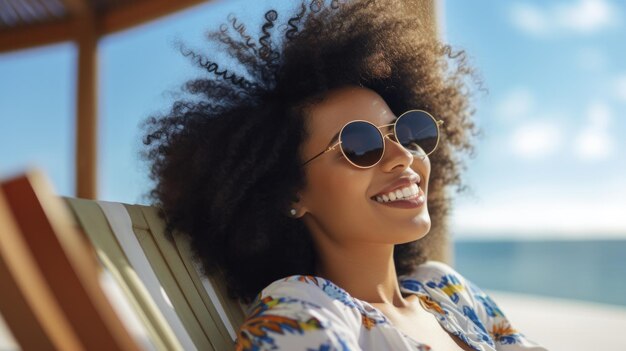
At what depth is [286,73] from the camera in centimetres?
184

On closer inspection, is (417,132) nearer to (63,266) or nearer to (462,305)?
(462,305)

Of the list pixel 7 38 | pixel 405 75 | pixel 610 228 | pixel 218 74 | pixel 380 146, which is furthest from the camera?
pixel 610 228

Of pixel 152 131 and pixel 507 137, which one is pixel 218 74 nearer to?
pixel 152 131

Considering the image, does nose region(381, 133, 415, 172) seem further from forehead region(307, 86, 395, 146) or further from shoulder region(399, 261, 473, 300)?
shoulder region(399, 261, 473, 300)

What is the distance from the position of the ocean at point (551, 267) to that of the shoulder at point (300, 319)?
31.4 meters

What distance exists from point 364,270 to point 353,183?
0.25 m

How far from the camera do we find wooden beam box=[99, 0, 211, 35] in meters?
4.77

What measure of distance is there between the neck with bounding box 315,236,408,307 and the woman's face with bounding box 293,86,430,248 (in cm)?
4

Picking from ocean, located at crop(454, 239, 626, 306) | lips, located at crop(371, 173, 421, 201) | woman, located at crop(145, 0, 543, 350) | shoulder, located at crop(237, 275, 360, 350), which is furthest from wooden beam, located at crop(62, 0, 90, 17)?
ocean, located at crop(454, 239, 626, 306)

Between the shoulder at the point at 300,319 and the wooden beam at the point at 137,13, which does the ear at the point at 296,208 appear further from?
the wooden beam at the point at 137,13

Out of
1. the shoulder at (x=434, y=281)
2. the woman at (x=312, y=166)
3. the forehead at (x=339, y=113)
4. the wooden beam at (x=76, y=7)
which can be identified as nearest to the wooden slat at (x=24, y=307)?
the woman at (x=312, y=166)

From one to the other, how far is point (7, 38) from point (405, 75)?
464cm

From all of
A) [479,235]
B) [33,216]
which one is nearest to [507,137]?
[479,235]

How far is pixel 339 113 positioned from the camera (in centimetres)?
180
